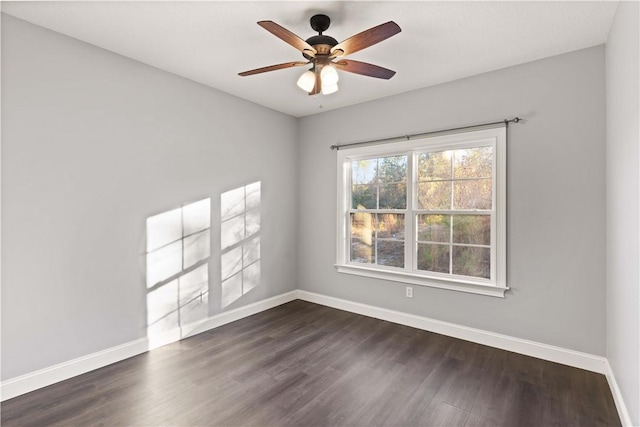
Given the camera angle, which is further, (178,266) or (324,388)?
(178,266)

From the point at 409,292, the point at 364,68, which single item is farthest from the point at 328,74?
the point at 409,292

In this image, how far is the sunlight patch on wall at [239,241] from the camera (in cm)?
371

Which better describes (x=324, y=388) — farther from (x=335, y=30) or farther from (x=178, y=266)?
(x=335, y=30)

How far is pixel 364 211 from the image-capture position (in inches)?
164

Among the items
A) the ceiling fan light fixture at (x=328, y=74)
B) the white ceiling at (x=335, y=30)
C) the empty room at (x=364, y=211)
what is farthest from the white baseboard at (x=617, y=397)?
the ceiling fan light fixture at (x=328, y=74)

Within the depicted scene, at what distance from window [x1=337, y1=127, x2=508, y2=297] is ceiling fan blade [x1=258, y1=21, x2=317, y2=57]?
72.6 inches

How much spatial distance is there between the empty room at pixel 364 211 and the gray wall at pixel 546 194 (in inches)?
0.6

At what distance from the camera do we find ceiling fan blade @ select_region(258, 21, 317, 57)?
74.5 inches

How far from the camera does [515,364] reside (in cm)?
274

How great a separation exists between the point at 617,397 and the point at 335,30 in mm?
3302

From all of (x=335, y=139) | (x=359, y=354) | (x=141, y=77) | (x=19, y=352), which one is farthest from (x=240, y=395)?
(x=335, y=139)

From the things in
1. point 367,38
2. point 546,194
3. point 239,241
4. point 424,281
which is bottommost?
point 424,281

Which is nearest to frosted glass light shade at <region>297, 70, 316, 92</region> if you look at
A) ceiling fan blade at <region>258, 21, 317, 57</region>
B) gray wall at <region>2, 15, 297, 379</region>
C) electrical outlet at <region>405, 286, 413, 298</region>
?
ceiling fan blade at <region>258, 21, 317, 57</region>

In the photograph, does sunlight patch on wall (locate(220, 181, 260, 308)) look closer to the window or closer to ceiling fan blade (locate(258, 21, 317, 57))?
the window
